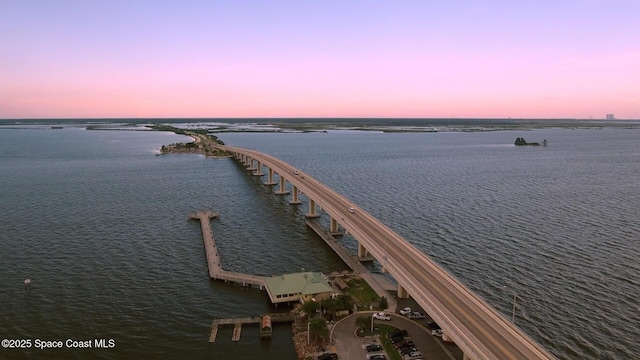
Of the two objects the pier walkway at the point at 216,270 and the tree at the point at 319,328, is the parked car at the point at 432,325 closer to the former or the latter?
the tree at the point at 319,328

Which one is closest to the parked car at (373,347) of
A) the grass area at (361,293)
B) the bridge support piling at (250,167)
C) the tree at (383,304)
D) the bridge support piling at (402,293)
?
the tree at (383,304)

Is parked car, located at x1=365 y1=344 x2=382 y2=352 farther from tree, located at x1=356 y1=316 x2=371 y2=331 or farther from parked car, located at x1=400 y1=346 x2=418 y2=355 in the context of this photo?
tree, located at x1=356 y1=316 x2=371 y2=331

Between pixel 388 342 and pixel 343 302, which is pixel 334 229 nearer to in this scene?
pixel 343 302

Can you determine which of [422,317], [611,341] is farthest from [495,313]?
[611,341]

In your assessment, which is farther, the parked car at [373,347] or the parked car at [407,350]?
the parked car at [373,347]

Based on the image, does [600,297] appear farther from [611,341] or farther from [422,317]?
[422,317]

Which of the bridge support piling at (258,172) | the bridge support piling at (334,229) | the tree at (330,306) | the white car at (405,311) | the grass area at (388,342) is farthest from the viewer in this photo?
the bridge support piling at (258,172)

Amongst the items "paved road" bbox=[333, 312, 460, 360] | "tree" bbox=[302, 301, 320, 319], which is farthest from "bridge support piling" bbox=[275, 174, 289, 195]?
"paved road" bbox=[333, 312, 460, 360]

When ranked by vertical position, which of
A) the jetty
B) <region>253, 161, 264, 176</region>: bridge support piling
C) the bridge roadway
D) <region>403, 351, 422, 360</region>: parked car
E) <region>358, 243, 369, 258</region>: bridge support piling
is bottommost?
the jetty
